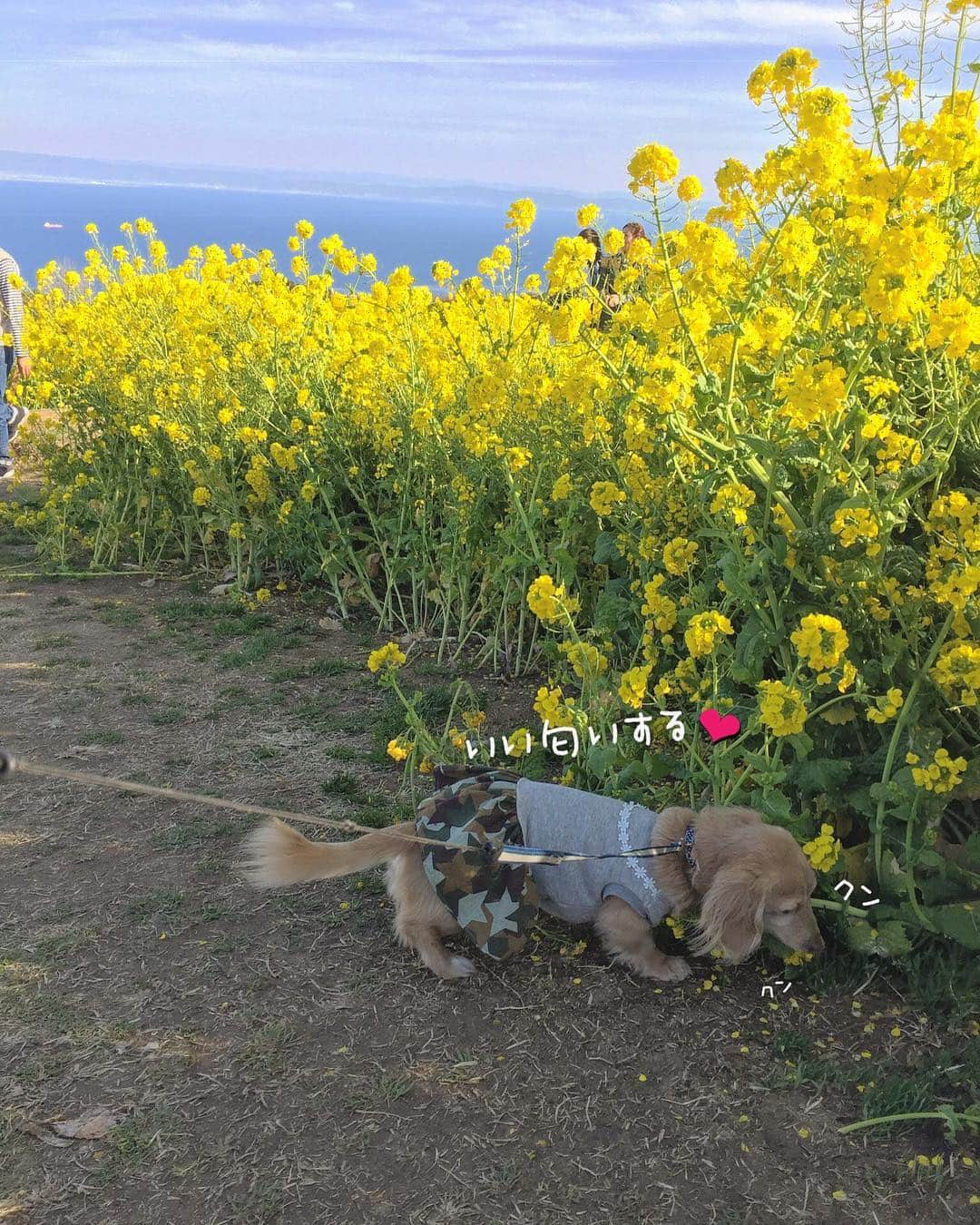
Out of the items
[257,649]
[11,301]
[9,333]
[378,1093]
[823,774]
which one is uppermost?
[11,301]

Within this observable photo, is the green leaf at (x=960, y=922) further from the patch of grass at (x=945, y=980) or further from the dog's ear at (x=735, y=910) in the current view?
the dog's ear at (x=735, y=910)

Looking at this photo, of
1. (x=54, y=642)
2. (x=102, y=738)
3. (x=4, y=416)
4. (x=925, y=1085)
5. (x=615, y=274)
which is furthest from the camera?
(x=4, y=416)

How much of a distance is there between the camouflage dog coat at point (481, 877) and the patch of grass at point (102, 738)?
6.25 ft

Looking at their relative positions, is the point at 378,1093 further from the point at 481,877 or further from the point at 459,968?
the point at 481,877

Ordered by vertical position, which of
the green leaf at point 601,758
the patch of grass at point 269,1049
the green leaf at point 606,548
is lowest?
the patch of grass at point 269,1049

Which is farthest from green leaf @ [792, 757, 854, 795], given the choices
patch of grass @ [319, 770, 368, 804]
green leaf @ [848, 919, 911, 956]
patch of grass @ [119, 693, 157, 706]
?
patch of grass @ [119, 693, 157, 706]

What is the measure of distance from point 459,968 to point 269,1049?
52 cm

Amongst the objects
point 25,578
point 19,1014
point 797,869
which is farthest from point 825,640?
point 25,578

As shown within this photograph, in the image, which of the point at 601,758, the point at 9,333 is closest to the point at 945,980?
the point at 601,758

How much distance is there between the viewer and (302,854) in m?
2.55

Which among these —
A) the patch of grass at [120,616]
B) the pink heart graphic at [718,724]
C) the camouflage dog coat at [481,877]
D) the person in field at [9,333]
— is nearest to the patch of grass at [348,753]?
the camouflage dog coat at [481,877]

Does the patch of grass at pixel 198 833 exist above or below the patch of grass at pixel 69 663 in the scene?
below

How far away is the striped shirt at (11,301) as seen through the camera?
814 cm

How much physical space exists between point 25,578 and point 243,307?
2.14m
